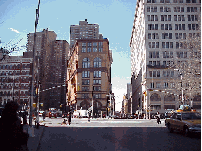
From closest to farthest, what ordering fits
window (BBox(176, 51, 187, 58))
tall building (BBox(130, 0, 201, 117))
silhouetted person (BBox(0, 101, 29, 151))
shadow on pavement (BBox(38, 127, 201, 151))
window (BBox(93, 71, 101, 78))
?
silhouetted person (BBox(0, 101, 29, 151)) → shadow on pavement (BBox(38, 127, 201, 151)) → window (BBox(176, 51, 187, 58)) → tall building (BBox(130, 0, 201, 117)) → window (BBox(93, 71, 101, 78))

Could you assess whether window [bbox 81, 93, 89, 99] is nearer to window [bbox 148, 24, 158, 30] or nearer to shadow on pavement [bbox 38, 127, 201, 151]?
window [bbox 148, 24, 158, 30]

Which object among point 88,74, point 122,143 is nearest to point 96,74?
point 88,74

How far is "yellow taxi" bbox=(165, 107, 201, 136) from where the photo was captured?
626 inches

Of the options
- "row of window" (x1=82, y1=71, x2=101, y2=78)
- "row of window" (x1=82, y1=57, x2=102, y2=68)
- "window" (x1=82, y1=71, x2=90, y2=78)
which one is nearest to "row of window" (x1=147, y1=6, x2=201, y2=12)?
"row of window" (x1=82, y1=57, x2=102, y2=68)

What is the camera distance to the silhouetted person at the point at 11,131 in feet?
17.3

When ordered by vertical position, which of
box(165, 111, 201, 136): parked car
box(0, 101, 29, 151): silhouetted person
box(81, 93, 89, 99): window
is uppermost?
box(81, 93, 89, 99): window

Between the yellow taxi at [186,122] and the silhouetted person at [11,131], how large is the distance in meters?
12.6

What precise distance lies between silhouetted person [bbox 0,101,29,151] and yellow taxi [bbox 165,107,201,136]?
12.6m

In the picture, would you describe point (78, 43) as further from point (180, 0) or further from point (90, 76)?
point (180, 0)

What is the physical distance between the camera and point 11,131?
210 inches

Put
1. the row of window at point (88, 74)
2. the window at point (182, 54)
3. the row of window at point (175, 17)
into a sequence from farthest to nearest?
1. the row of window at point (88, 74)
2. the row of window at point (175, 17)
3. the window at point (182, 54)

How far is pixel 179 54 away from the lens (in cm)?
8344

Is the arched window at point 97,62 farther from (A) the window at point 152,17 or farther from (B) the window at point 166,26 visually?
(B) the window at point 166,26

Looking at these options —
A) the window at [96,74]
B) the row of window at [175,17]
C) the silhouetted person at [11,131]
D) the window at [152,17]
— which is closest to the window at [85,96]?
the window at [96,74]
